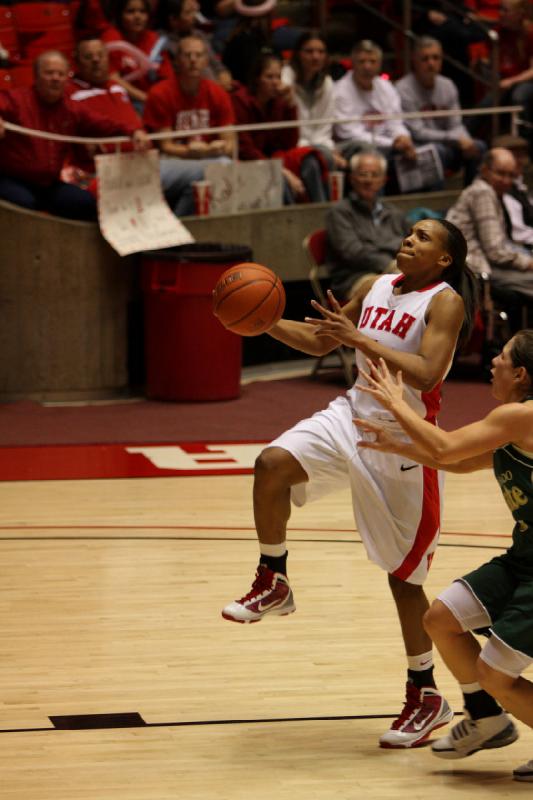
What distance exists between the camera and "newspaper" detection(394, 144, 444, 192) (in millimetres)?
11969

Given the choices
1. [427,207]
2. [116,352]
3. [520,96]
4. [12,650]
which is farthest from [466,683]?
[520,96]

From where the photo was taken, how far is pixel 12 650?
18.8 ft

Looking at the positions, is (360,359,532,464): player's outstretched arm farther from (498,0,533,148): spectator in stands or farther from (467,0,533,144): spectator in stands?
(498,0,533,148): spectator in stands

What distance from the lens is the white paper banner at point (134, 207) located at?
989cm

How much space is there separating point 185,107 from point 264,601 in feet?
20.4

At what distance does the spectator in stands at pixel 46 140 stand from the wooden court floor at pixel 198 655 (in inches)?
94.4

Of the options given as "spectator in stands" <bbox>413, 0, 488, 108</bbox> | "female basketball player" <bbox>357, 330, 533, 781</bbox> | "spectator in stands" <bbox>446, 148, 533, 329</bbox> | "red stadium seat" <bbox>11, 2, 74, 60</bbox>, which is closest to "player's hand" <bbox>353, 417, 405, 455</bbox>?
"female basketball player" <bbox>357, 330, 533, 781</bbox>

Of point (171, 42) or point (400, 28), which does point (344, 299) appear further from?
point (400, 28)

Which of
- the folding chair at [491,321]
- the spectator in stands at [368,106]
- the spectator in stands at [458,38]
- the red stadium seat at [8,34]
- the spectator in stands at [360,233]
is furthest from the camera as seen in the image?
the spectator in stands at [458,38]

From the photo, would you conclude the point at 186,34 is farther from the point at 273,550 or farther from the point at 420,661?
the point at 420,661

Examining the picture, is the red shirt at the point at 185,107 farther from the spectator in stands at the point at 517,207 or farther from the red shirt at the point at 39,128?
the spectator in stands at the point at 517,207

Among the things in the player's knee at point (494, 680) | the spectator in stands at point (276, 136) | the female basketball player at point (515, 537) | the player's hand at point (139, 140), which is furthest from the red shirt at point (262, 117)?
the player's knee at point (494, 680)

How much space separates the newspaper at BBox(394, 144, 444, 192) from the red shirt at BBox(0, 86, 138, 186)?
2778 millimetres

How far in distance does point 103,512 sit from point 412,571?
319 cm
